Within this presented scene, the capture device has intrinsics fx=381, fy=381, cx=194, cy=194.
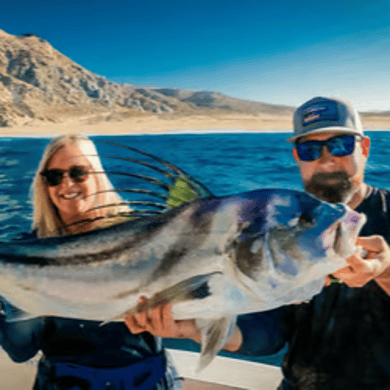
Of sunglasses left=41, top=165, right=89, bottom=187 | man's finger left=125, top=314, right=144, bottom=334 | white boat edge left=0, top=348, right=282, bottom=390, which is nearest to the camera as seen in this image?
man's finger left=125, top=314, right=144, bottom=334

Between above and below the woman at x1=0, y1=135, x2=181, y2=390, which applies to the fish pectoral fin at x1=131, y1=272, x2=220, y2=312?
above

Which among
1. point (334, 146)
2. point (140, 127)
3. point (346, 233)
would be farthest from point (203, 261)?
point (140, 127)

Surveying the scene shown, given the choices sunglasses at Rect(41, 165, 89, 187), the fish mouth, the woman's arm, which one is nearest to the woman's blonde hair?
sunglasses at Rect(41, 165, 89, 187)

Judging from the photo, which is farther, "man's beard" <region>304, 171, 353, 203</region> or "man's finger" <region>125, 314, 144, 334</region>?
"man's beard" <region>304, 171, 353, 203</region>

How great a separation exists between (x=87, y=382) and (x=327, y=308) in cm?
107

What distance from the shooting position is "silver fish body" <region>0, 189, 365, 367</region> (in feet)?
3.75

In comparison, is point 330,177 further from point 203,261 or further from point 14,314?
point 14,314

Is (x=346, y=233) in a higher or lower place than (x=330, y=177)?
lower

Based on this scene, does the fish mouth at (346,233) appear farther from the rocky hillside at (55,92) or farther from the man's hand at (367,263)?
the rocky hillside at (55,92)

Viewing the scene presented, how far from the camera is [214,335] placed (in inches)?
49.3

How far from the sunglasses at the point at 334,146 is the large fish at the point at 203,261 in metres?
0.59

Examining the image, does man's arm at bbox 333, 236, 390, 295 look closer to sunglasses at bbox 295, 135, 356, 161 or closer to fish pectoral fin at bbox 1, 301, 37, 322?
sunglasses at bbox 295, 135, 356, 161

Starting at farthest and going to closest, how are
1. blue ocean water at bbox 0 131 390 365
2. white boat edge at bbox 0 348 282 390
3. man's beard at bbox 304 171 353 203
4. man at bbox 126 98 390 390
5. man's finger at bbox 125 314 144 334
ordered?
blue ocean water at bbox 0 131 390 365, white boat edge at bbox 0 348 282 390, man's beard at bbox 304 171 353 203, man at bbox 126 98 390 390, man's finger at bbox 125 314 144 334

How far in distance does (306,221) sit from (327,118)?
0.82 m
